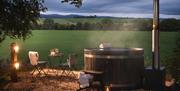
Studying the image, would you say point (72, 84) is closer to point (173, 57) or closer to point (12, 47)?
point (12, 47)

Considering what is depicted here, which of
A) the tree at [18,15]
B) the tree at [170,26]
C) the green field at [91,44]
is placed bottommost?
the green field at [91,44]

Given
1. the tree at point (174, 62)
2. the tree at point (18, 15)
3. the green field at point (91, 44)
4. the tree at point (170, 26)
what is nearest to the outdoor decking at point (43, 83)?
the tree at point (18, 15)

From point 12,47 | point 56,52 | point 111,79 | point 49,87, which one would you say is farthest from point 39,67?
point 111,79

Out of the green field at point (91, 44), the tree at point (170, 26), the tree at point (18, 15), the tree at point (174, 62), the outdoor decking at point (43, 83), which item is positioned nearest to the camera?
the outdoor decking at point (43, 83)

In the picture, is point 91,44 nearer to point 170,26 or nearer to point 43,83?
point 170,26

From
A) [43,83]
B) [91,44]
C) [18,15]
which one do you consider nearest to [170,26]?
[18,15]

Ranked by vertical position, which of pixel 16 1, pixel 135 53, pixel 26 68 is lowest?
pixel 26 68

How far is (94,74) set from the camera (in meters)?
12.8

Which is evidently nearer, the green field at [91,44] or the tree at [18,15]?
the tree at [18,15]

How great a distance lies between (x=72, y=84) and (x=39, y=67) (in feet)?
9.39

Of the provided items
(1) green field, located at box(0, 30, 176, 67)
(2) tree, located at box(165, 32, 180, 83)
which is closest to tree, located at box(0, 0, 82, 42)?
(1) green field, located at box(0, 30, 176, 67)

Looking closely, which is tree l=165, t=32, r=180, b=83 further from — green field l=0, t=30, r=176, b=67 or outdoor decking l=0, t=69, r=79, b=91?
outdoor decking l=0, t=69, r=79, b=91

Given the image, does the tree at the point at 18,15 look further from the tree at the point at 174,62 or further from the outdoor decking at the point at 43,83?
the tree at the point at 174,62

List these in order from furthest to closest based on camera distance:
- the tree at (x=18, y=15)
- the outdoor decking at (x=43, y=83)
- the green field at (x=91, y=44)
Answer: the green field at (x=91, y=44), the tree at (x=18, y=15), the outdoor decking at (x=43, y=83)
